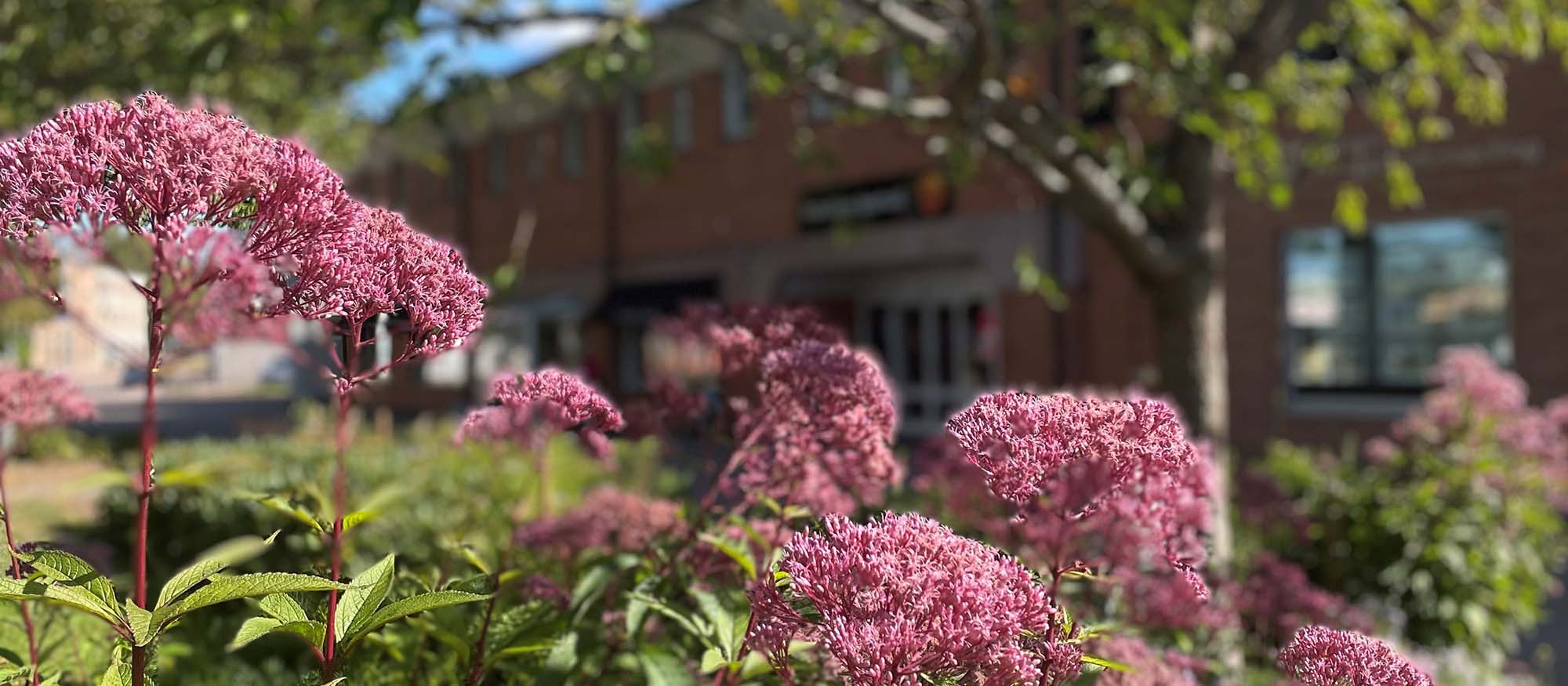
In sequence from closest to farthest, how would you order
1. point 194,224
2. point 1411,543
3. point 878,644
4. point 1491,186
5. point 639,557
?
point 878,644, point 194,224, point 639,557, point 1411,543, point 1491,186

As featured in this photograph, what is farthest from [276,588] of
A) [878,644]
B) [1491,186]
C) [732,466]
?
[1491,186]

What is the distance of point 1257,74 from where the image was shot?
210 inches

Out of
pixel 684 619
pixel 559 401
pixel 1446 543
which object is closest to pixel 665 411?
pixel 684 619

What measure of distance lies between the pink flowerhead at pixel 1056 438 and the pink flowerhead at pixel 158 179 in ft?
2.75

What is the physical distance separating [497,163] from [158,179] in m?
29.1

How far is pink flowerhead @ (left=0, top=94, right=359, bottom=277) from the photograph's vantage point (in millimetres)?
1261

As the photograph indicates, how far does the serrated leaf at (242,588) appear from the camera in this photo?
4.23 feet

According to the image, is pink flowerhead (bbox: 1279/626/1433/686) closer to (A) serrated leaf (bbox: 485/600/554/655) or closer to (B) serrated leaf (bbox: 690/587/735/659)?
(B) serrated leaf (bbox: 690/587/735/659)

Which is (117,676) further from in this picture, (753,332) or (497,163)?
(497,163)

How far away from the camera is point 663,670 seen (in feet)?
6.32

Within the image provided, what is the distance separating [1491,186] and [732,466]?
13315mm

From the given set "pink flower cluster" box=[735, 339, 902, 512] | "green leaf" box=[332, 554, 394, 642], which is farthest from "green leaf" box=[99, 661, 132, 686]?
"pink flower cluster" box=[735, 339, 902, 512]

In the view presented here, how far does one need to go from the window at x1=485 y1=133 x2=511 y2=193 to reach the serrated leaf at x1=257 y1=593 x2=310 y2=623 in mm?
28479

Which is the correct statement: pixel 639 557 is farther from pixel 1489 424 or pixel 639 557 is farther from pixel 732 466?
pixel 1489 424
